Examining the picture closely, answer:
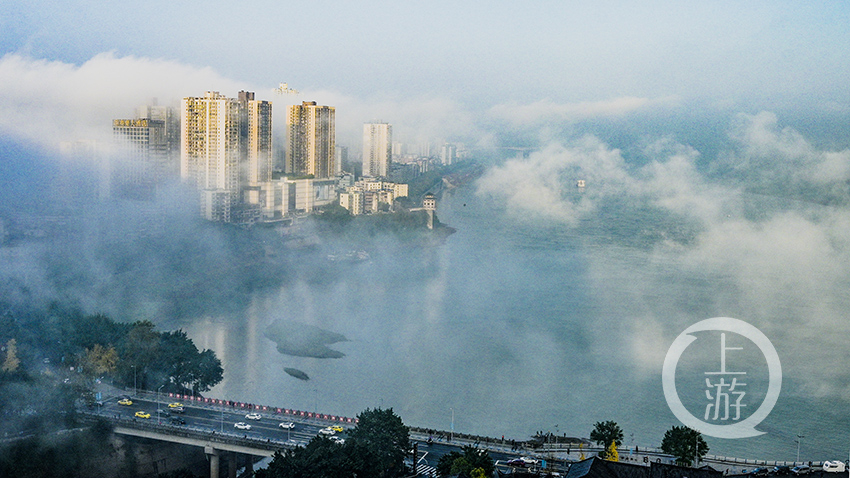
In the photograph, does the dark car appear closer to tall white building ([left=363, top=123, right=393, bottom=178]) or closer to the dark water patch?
the dark water patch

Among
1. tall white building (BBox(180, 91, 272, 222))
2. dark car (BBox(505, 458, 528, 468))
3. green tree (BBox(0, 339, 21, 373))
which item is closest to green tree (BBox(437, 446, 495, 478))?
dark car (BBox(505, 458, 528, 468))

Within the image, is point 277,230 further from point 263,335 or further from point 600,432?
point 600,432

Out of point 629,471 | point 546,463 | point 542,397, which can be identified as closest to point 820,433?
point 542,397

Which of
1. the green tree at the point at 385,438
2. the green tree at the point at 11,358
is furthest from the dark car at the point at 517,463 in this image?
the green tree at the point at 11,358

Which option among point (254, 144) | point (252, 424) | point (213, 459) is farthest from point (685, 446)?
point (254, 144)

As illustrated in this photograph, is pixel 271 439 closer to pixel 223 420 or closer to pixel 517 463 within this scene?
pixel 223 420

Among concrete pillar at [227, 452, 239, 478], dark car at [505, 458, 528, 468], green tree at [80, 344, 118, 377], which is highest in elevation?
green tree at [80, 344, 118, 377]

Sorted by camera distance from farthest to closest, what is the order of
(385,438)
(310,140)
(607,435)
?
1. (310,140)
2. (607,435)
3. (385,438)
